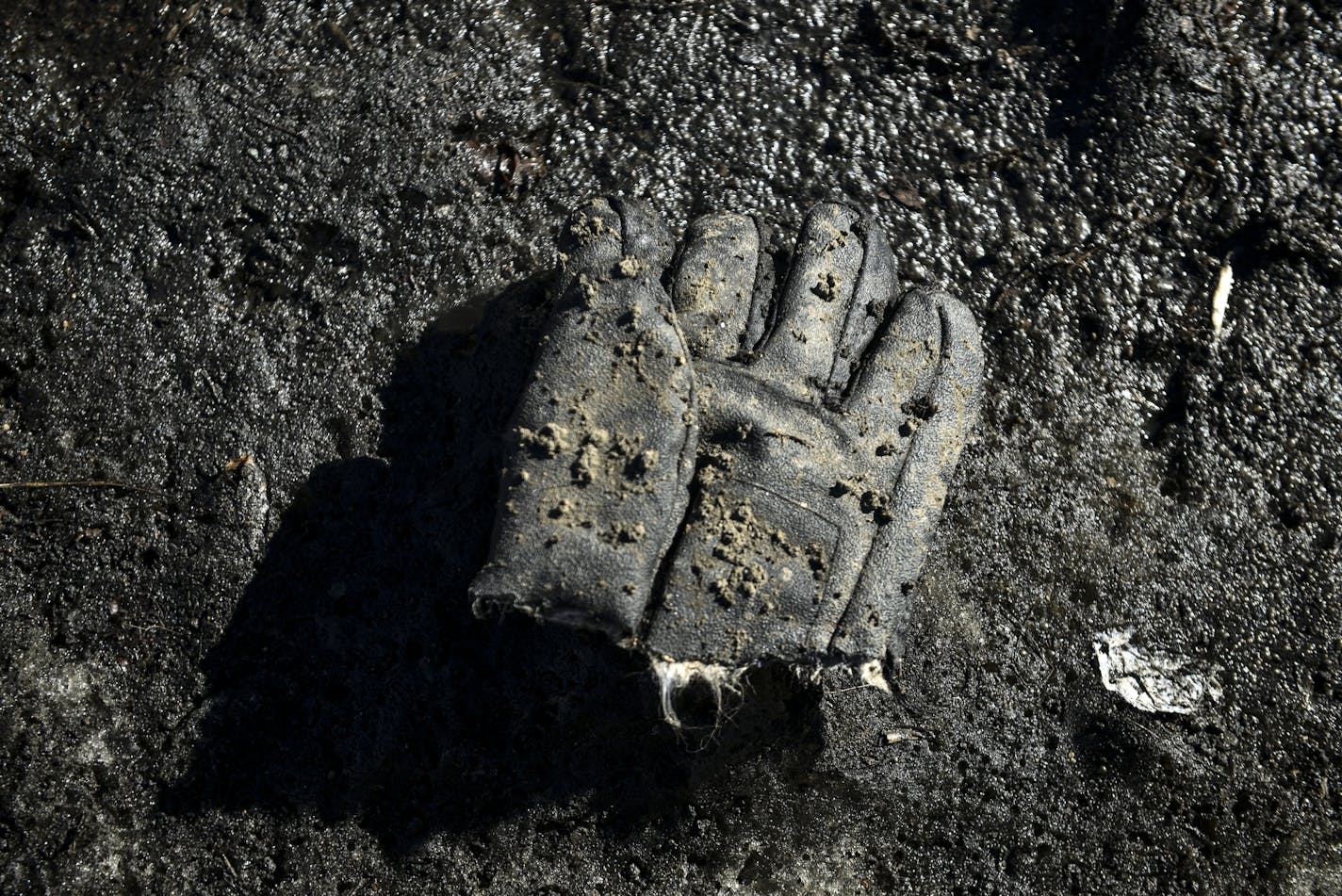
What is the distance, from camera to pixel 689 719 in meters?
1.65

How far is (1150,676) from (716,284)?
1.07 metres

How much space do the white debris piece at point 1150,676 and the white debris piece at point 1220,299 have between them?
1.97 ft

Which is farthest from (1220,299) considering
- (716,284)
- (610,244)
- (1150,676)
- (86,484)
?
(86,484)

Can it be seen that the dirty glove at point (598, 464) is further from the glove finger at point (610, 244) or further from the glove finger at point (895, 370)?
the glove finger at point (895, 370)

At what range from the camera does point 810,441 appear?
1482 millimetres

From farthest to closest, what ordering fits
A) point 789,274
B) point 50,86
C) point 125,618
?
point 50,86
point 125,618
point 789,274

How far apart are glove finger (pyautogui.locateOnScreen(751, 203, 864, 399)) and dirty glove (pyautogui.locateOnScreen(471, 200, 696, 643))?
0.17 metres

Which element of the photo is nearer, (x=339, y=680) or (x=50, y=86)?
(x=339, y=680)

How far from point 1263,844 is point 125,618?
2085 millimetres

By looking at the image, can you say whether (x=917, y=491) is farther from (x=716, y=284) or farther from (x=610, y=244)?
(x=610, y=244)

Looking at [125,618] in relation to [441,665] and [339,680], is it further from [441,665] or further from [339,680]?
[441,665]

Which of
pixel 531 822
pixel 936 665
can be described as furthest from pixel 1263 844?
pixel 531 822

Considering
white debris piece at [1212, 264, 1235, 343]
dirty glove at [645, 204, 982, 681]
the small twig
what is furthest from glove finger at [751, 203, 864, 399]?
the small twig

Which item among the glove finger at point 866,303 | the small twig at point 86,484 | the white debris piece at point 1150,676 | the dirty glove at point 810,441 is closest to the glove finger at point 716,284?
the dirty glove at point 810,441
